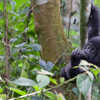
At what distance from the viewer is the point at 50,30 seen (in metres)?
2.39

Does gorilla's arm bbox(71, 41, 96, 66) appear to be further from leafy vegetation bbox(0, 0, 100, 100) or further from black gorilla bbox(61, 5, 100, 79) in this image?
leafy vegetation bbox(0, 0, 100, 100)

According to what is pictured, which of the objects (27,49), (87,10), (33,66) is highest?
(87,10)

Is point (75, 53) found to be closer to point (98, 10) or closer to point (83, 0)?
point (98, 10)

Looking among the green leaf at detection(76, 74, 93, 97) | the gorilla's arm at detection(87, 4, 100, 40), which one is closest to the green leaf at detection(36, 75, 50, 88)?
the green leaf at detection(76, 74, 93, 97)

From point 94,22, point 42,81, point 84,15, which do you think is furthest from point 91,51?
point 42,81

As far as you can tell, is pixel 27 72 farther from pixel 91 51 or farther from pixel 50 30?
pixel 91 51

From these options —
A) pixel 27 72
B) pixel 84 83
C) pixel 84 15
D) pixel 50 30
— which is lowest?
pixel 27 72

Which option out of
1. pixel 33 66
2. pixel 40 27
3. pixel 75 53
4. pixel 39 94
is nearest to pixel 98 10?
pixel 75 53

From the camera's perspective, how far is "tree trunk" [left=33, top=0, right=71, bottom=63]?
238 cm

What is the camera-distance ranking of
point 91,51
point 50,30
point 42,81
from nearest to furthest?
1. point 42,81
2. point 50,30
3. point 91,51

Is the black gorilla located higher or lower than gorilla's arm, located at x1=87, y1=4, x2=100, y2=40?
lower

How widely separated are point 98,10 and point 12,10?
1.18 m

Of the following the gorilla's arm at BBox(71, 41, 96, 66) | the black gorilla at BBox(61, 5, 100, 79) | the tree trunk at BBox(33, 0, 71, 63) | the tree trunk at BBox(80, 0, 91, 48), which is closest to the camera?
the tree trunk at BBox(80, 0, 91, 48)

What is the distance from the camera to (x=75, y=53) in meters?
2.56
